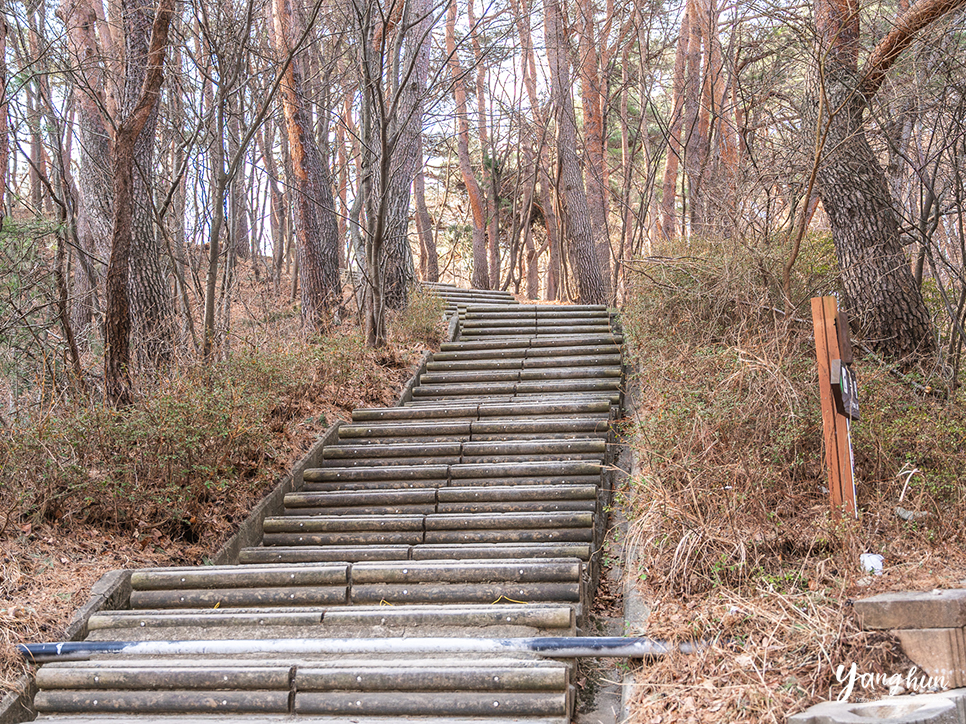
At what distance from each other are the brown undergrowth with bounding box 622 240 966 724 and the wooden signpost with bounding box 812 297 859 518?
231 mm

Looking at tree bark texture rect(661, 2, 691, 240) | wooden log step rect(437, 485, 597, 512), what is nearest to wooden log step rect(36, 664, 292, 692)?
wooden log step rect(437, 485, 597, 512)

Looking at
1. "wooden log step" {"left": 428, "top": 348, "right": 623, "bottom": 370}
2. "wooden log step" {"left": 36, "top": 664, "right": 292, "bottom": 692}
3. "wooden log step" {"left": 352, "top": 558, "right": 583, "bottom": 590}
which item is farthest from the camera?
"wooden log step" {"left": 428, "top": 348, "right": 623, "bottom": 370}

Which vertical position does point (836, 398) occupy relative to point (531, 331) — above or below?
below

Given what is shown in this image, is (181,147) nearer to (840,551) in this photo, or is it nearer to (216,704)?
(216,704)

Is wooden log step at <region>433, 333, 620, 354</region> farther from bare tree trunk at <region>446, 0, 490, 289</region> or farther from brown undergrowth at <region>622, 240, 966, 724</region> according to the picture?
bare tree trunk at <region>446, 0, 490, 289</region>

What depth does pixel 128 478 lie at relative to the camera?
5.95 metres

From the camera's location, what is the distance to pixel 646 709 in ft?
12.0

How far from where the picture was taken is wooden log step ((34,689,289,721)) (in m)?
4.06

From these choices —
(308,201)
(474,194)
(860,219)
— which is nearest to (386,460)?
(860,219)

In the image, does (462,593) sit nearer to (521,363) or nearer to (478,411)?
(478,411)

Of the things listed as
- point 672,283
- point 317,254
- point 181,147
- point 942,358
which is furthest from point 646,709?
point 317,254

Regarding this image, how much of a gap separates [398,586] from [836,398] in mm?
2992

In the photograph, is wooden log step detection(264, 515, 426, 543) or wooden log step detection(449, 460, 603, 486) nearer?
wooden log step detection(264, 515, 426, 543)

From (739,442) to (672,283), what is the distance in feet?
11.0
